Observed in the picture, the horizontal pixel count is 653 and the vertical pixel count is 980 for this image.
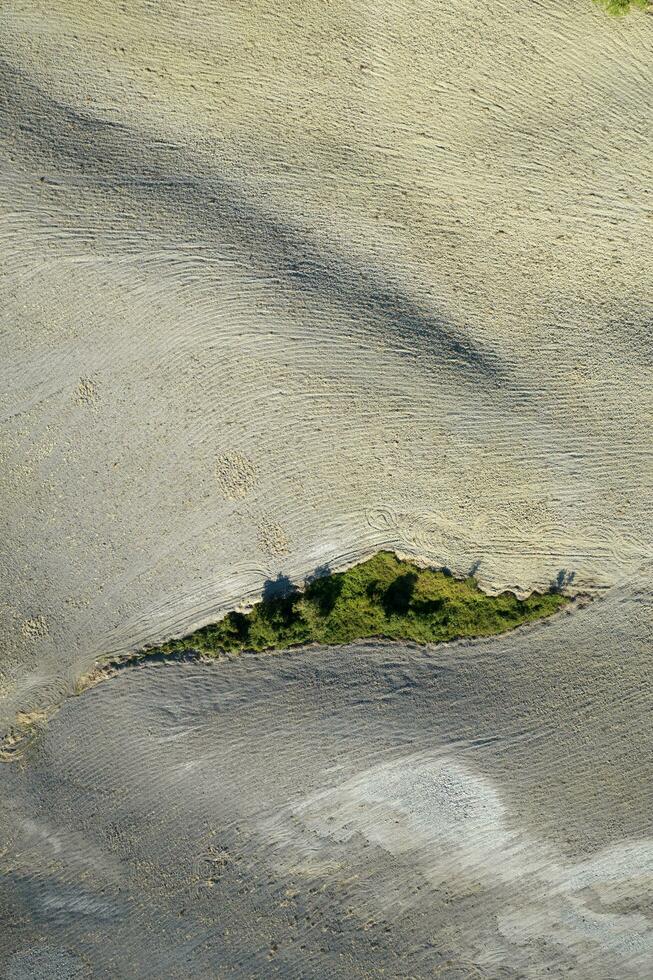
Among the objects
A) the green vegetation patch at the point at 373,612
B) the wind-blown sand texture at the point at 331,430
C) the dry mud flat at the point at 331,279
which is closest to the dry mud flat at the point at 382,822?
the wind-blown sand texture at the point at 331,430

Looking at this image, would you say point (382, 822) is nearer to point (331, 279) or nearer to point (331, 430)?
point (331, 430)

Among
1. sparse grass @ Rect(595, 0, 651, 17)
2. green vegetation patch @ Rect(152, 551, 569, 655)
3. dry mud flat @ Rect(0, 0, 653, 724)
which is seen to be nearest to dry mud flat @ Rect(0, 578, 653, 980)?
green vegetation patch @ Rect(152, 551, 569, 655)

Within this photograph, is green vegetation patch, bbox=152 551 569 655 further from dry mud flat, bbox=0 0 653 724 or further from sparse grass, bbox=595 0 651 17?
sparse grass, bbox=595 0 651 17

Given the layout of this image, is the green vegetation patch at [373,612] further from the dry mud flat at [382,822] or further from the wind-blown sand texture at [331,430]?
the dry mud flat at [382,822]

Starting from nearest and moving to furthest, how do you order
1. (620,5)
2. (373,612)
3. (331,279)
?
(620,5), (331,279), (373,612)

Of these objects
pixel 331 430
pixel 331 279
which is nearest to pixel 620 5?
pixel 331 279
